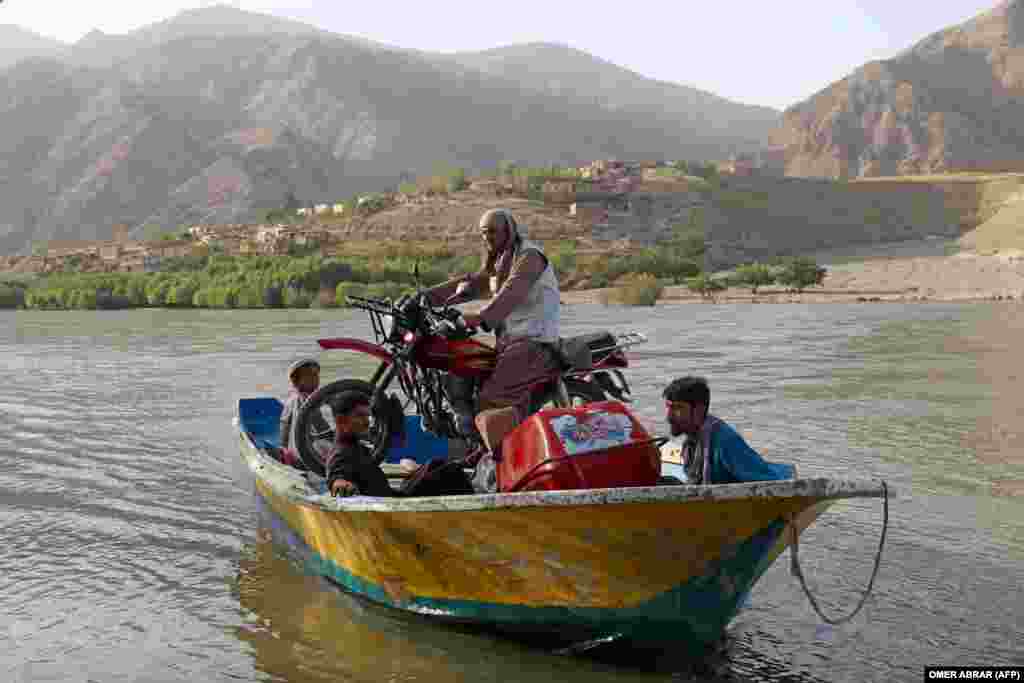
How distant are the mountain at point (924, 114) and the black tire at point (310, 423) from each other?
141 meters

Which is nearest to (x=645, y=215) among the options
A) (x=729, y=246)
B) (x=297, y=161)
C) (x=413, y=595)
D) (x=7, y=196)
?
(x=729, y=246)

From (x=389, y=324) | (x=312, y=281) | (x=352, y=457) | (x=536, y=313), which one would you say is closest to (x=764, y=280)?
(x=312, y=281)

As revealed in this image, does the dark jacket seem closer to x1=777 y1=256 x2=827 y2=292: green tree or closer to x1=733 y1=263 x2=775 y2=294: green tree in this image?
x1=777 y1=256 x2=827 y2=292: green tree

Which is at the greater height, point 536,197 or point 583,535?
point 536,197

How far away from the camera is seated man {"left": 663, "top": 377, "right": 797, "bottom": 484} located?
532cm

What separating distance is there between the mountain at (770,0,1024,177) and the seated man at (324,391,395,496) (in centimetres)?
14285

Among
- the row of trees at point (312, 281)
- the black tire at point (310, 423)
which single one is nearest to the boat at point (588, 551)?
the black tire at point (310, 423)

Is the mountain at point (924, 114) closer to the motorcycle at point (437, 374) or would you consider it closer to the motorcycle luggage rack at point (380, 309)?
the motorcycle at point (437, 374)

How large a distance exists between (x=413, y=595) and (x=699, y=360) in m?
14.2

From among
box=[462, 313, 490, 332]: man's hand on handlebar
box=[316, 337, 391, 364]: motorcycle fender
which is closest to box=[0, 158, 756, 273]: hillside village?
box=[316, 337, 391, 364]: motorcycle fender

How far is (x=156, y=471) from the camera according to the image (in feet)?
34.1

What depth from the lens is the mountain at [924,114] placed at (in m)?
144

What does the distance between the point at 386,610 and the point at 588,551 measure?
1695mm

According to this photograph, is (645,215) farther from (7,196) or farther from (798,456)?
(7,196)
